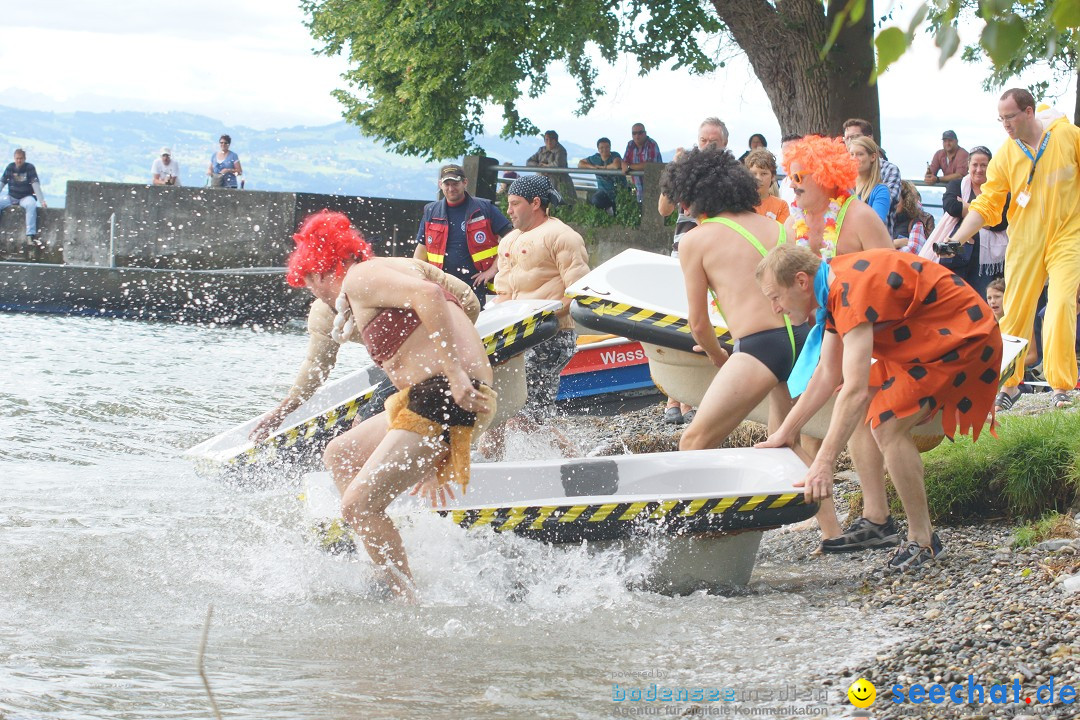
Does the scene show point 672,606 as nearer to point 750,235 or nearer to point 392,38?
point 750,235

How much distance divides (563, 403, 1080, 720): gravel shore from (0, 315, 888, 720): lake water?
0.13 m

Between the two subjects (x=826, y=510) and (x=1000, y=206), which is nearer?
(x=826, y=510)

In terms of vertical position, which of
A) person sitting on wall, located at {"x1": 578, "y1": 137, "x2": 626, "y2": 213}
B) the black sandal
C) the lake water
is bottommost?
the lake water

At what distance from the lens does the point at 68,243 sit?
24250 mm

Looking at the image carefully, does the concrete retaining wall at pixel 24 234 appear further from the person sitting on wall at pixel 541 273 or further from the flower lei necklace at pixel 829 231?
the flower lei necklace at pixel 829 231

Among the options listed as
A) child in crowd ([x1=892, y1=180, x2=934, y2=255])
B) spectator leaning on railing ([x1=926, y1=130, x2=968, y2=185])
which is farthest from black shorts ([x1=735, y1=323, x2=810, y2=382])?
spectator leaning on railing ([x1=926, y1=130, x2=968, y2=185])

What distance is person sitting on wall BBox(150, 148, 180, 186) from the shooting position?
2436 cm

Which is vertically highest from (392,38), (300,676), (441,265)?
(392,38)

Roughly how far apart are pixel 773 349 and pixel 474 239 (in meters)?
4.95

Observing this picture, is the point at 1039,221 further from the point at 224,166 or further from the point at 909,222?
the point at 224,166

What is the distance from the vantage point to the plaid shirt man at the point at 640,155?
1848 centimetres

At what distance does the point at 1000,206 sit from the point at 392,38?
620 inches

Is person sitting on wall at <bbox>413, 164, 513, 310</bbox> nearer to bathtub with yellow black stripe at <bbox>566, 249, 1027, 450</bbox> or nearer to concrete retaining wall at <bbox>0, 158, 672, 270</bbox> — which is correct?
bathtub with yellow black stripe at <bbox>566, 249, 1027, 450</bbox>

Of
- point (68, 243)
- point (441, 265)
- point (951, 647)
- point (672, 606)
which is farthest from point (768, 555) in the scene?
point (68, 243)
